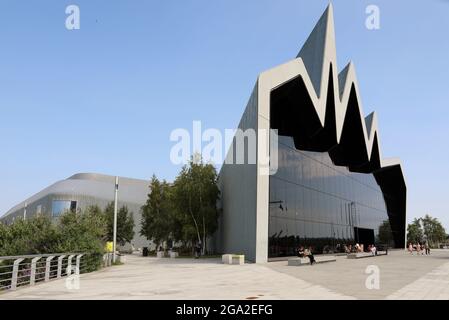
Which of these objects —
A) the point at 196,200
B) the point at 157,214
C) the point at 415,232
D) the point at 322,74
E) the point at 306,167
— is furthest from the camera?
the point at 415,232

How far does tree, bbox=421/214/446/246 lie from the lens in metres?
97.1

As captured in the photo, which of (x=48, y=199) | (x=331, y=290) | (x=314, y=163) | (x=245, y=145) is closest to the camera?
(x=331, y=290)

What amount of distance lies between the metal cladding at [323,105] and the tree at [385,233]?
776 centimetres

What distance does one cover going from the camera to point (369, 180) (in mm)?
44281

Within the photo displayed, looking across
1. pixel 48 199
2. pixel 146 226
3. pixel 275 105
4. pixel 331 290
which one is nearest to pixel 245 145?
pixel 275 105

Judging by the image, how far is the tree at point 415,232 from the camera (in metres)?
93.6

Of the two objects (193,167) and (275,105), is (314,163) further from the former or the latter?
(193,167)

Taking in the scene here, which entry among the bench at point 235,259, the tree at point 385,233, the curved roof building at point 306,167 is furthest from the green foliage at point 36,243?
the tree at point 385,233

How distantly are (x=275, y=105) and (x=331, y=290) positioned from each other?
1657 centimetres

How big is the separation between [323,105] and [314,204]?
7.07 m

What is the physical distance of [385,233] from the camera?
49.7 metres

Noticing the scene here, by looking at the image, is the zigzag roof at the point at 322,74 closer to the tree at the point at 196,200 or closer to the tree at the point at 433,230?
the tree at the point at 196,200

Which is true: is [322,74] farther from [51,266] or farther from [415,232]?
[415,232]

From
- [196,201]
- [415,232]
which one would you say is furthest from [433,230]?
[196,201]
